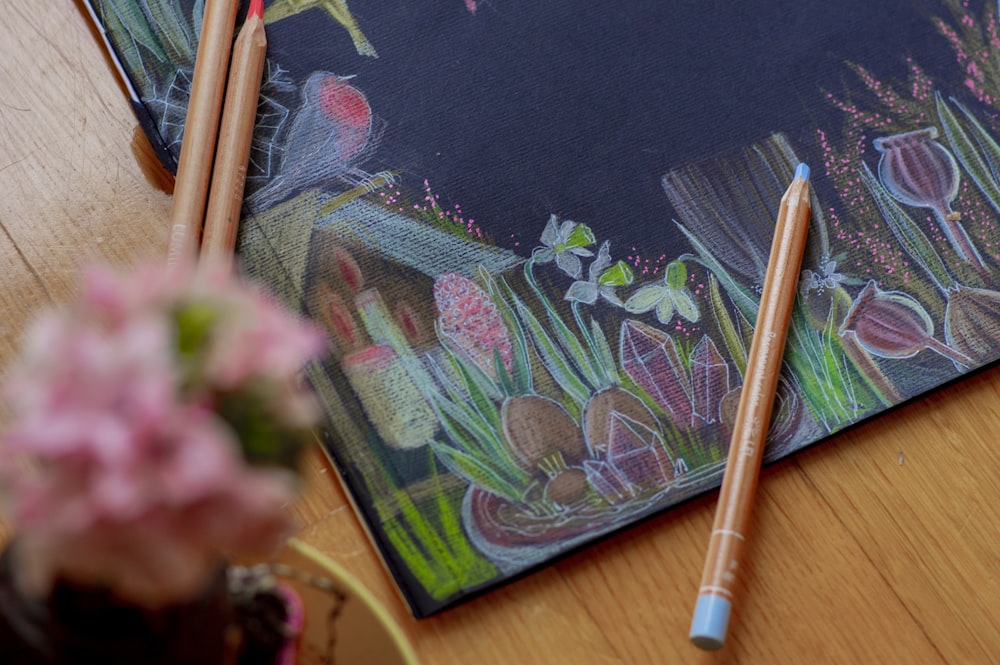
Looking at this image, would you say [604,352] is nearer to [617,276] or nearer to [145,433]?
[617,276]

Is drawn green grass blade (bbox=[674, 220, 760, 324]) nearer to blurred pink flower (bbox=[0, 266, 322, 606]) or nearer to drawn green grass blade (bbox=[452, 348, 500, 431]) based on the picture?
drawn green grass blade (bbox=[452, 348, 500, 431])

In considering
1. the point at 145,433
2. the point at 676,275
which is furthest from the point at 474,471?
the point at 145,433

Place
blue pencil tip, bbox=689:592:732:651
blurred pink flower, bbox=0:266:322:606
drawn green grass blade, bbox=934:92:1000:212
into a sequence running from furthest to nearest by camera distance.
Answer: drawn green grass blade, bbox=934:92:1000:212 < blue pencil tip, bbox=689:592:732:651 < blurred pink flower, bbox=0:266:322:606

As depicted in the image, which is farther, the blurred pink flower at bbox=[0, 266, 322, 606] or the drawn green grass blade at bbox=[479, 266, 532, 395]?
the drawn green grass blade at bbox=[479, 266, 532, 395]

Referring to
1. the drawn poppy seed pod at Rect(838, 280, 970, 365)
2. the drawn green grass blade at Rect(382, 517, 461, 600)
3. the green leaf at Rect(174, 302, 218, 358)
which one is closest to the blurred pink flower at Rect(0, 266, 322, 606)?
the green leaf at Rect(174, 302, 218, 358)

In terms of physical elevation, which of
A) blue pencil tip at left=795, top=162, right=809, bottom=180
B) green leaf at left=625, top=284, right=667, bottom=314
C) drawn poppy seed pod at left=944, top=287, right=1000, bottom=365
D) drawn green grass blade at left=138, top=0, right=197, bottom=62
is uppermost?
drawn green grass blade at left=138, top=0, right=197, bottom=62

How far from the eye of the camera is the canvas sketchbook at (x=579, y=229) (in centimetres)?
36

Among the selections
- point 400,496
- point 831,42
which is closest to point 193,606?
point 400,496

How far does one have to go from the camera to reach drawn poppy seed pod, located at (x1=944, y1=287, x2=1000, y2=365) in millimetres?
398

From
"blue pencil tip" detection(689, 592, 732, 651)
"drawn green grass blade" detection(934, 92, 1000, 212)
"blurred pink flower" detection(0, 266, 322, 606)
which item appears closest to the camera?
"blurred pink flower" detection(0, 266, 322, 606)

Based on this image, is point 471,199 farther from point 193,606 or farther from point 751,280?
point 193,606

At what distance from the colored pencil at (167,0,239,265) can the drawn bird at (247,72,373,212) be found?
25 mm

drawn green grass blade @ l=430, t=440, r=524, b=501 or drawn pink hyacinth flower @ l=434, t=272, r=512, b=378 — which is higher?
drawn pink hyacinth flower @ l=434, t=272, r=512, b=378

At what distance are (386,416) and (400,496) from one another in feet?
0.10
